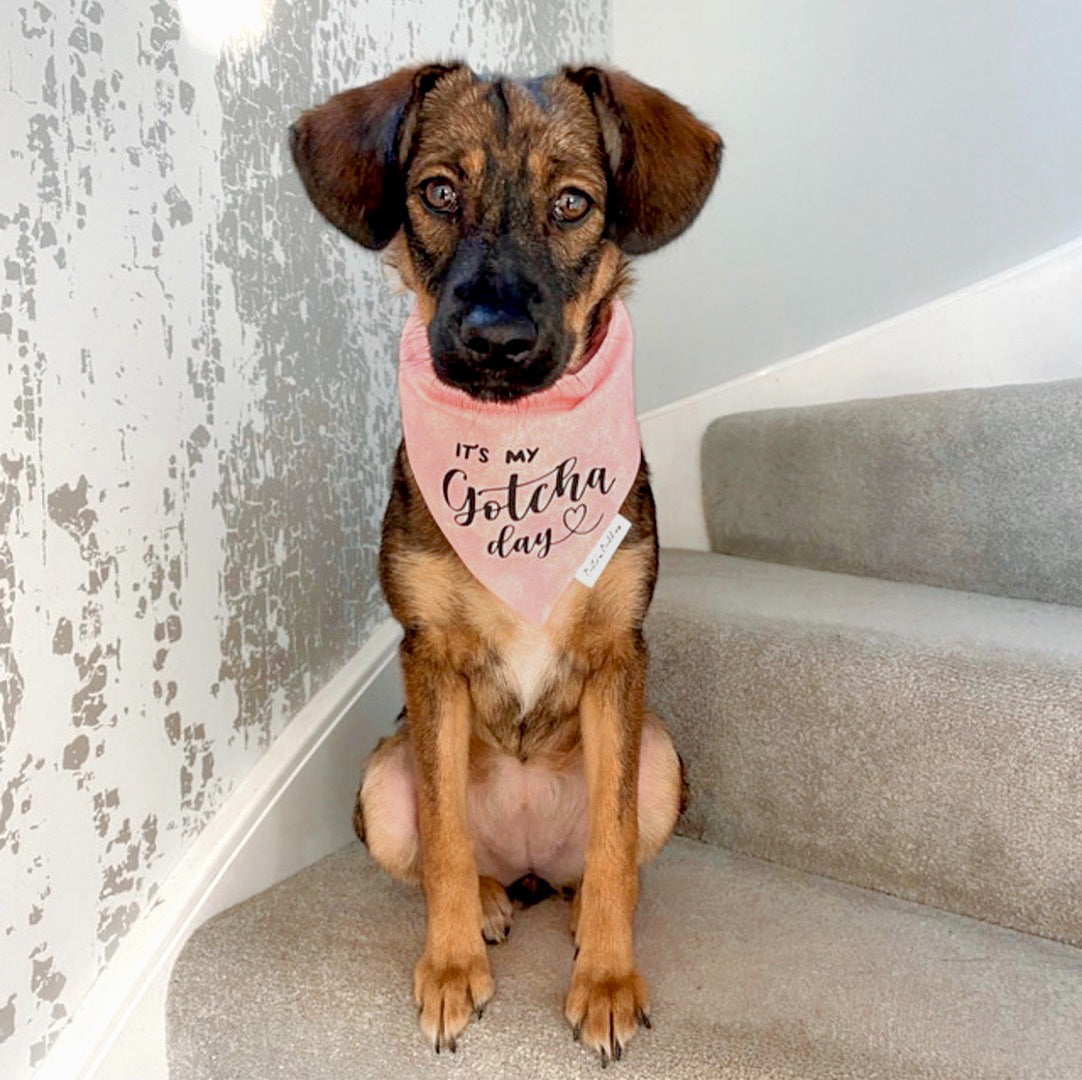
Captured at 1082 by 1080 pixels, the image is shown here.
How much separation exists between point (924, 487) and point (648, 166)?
0.81 m

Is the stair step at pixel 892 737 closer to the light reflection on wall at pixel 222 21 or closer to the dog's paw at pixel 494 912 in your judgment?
the dog's paw at pixel 494 912

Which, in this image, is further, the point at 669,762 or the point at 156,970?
the point at 669,762

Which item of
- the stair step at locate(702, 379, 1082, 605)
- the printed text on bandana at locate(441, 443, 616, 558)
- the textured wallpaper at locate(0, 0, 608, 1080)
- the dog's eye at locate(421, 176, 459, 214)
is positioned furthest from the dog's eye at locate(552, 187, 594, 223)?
the stair step at locate(702, 379, 1082, 605)

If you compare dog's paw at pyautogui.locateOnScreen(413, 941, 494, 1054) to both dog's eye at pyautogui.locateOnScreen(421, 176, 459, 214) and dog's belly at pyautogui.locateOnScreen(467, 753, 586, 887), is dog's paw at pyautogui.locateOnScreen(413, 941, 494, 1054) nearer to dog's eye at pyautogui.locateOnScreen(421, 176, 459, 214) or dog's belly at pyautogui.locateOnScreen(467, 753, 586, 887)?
dog's belly at pyautogui.locateOnScreen(467, 753, 586, 887)

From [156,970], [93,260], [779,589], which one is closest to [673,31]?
[779,589]

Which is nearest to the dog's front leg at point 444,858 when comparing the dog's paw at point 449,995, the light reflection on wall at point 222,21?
the dog's paw at point 449,995

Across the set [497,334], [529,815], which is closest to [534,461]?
[497,334]

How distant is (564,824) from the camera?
1.40 metres

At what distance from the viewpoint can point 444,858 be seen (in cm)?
120

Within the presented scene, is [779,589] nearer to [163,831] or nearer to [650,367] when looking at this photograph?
[650,367]

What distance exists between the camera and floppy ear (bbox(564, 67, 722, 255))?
47.1 inches

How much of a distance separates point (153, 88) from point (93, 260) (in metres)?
0.25

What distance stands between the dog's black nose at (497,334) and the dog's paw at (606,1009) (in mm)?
672

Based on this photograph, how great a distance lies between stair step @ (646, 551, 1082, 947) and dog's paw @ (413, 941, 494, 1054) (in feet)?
1.62
